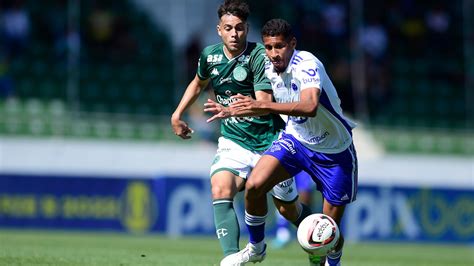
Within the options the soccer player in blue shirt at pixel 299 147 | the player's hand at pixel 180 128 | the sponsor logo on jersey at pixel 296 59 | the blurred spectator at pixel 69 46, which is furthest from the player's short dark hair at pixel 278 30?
the blurred spectator at pixel 69 46

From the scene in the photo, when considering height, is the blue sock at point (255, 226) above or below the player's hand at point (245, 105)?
below

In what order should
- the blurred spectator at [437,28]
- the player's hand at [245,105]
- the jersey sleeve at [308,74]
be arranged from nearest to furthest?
the player's hand at [245,105], the jersey sleeve at [308,74], the blurred spectator at [437,28]

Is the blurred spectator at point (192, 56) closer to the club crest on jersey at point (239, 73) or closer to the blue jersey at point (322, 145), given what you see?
the club crest on jersey at point (239, 73)

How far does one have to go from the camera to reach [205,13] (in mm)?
21922

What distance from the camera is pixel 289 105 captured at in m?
8.44

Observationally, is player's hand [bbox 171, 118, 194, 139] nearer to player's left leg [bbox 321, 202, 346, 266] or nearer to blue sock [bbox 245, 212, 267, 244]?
blue sock [bbox 245, 212, 267, 244]

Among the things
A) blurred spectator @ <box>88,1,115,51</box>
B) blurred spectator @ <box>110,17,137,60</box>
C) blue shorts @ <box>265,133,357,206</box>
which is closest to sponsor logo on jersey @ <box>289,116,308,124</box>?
blue shorts @ <box>265,133,357,206</box>

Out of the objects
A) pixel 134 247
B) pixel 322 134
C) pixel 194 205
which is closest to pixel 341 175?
pixel 322 134

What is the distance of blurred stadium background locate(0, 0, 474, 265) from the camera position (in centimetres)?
1869

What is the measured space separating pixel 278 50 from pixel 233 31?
0.72 metres

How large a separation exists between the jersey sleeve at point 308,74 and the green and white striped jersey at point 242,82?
1.68ft

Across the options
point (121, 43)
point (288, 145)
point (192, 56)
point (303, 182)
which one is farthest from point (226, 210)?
point (121, 43)

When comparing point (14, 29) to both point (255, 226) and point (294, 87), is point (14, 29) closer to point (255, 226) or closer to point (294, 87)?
point (255, 226)

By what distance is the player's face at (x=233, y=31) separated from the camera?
9398 millimetres
